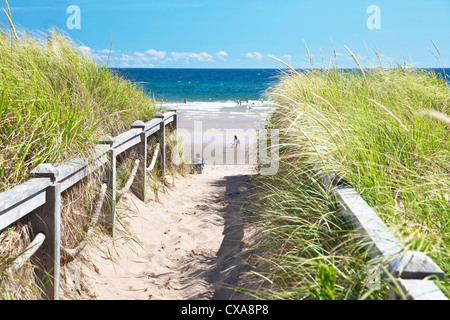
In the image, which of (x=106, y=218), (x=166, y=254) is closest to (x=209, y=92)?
(x=166, y=254)

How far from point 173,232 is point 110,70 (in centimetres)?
248

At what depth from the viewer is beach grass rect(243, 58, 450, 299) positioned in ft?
7.24

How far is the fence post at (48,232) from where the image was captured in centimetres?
298

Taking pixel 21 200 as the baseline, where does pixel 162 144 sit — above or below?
below

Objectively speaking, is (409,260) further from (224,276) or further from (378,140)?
(224,276)

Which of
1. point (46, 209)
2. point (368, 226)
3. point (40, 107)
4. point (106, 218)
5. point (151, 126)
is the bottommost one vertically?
point (106, 218)

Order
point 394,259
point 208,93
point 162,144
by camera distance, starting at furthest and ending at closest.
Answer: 1. point 208,93
2. point 162,144
3. point 394,259

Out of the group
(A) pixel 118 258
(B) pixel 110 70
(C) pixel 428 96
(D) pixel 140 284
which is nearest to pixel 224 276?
(D) pixel 140 284

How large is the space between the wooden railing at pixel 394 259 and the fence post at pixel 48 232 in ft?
6.34

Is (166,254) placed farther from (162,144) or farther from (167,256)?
(162,144)

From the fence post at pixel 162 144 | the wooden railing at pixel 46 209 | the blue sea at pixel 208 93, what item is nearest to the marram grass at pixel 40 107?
the wooden railing at pixel 46 209

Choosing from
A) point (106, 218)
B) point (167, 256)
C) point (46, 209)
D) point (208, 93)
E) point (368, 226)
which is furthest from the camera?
point (208, 93)
